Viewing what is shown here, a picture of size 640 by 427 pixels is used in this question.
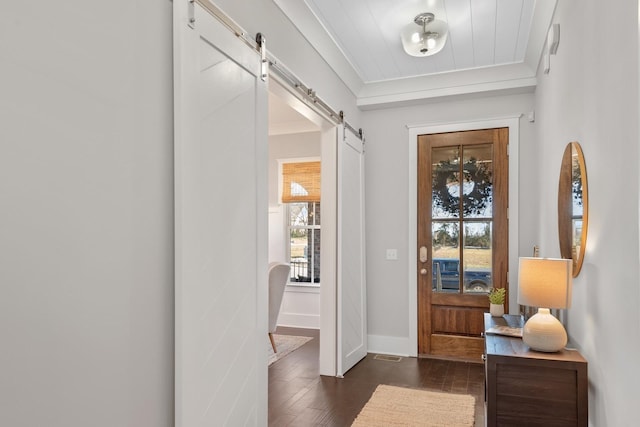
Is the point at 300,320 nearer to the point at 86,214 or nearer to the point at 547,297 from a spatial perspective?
the point at 547,297

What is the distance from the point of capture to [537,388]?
193cm

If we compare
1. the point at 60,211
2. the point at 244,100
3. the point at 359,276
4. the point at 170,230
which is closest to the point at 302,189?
the point at 359,276

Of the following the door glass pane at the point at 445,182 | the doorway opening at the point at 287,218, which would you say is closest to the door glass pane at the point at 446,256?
the door glass pane at the point at 445,182

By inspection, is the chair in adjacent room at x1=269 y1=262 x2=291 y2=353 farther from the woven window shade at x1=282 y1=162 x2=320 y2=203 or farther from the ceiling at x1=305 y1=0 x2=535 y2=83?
the ceiling at x1=305 y1=0 x2=535 y2=83

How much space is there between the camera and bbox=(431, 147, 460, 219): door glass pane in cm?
430

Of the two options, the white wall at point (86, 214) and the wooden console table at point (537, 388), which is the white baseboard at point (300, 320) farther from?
the white wall at point (86, 214)

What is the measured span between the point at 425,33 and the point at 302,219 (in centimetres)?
338

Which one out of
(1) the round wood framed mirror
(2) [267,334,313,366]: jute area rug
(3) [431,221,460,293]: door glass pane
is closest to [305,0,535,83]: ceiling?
(1) the round wood framed mirror

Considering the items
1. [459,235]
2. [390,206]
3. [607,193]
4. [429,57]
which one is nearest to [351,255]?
[390,206]

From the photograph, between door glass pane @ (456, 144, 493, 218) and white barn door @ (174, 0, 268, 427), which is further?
door glass pane @ (456, 144, 493, 218)

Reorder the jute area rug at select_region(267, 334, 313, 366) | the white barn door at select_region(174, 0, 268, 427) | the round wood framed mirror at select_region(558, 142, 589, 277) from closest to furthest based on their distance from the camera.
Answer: the white barn door at select_region(174, 0, 268, 427), the round wood framed mirror at select_region(558, 142, 589, 277), the jute area rug at select_region(267, 334, 313, 366)

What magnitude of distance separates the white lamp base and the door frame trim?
7.04 feet

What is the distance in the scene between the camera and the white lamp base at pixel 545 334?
78.7 inches

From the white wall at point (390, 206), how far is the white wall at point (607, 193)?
2.01 meters
